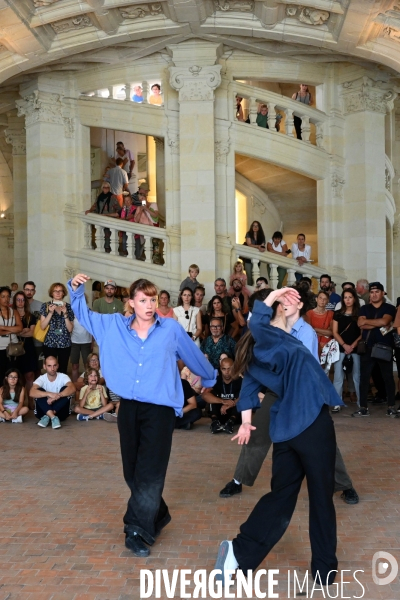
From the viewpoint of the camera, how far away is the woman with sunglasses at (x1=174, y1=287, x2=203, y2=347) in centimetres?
1088

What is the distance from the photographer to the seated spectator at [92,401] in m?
9.84

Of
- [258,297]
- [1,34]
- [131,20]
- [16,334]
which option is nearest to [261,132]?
[131,20]

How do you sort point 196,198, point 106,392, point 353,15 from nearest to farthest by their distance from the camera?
point 106,392 → point 353,15 → point 196,198

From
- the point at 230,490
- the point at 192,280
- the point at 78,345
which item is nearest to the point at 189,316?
the point at 192,280

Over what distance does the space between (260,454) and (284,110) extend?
995 centimetres

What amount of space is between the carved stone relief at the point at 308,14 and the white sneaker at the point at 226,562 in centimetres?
976

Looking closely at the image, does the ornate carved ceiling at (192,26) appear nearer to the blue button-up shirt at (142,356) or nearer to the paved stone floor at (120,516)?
the paved stone floor at (120,516)

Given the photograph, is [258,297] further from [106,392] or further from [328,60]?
[328,60]

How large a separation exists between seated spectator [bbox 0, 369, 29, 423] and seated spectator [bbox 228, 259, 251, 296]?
155 inches

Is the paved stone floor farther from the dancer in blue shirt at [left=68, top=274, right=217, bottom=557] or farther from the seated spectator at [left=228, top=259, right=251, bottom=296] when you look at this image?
the seated spectator at [left=228, top=259, right=251, bottom=296]

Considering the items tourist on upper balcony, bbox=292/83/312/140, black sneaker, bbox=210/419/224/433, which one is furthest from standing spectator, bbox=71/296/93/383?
Result: tourist on upper balcony, bbox=292/83/312/140

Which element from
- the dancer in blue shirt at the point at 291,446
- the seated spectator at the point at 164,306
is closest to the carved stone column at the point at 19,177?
the seated spectator at the point at 164,306

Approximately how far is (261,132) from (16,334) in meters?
6.40

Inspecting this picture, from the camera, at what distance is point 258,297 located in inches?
192
